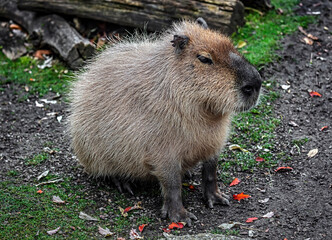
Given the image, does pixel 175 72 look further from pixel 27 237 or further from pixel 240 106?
pixel 27 237

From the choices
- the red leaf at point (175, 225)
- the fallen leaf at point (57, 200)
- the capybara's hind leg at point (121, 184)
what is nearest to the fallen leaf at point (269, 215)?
the red leaf at point (175, 225)

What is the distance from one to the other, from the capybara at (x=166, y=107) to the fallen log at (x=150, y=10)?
2082 millimetres

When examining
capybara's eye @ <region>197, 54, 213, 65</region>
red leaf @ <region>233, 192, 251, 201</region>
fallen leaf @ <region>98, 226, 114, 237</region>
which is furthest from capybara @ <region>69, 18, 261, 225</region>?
fallen leaf @ <region>98, 226, 114, 237</region>

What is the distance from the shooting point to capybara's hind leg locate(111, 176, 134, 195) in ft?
16.1

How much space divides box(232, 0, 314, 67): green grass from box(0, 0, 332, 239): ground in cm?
17

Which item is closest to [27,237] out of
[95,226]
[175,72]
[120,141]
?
[95,226]

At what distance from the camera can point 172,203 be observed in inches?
174

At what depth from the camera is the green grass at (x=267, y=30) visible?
695 centimetres

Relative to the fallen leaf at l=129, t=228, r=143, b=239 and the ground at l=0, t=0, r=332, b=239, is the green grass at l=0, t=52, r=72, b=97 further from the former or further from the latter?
the fallen leaf at l=129, t=228, r=143, b=239

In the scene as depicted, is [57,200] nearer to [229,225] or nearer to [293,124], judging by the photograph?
[229,225]

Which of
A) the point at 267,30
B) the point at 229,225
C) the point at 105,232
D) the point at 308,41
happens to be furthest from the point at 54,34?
the point at 229,225

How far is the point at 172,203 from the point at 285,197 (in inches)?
43.9

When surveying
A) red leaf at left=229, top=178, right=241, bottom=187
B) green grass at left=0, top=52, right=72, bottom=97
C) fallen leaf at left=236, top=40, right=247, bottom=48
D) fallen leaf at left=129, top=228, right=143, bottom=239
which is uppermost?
fallen leaf at left=236, top=40, right=247, bottom=48

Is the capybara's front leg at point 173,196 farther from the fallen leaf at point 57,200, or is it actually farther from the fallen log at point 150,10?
the fallen log at point 150,10
